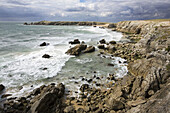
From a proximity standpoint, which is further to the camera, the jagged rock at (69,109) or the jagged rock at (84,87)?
the jagged rock at (84,87)

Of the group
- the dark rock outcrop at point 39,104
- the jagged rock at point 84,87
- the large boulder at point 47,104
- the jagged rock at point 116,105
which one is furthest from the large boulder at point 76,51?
the jagged rock at point 116,105

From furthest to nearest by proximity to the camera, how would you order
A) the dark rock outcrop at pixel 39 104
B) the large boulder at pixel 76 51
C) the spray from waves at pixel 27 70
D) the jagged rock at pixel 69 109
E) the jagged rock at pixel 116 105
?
A: the large boulder at pixel 76 51
the spray from waves at pixel 27 70
the jagged rock at pixel 69 109
the dark rock outcrop at pixel 39 104
the jagged rock at pixel 116 105

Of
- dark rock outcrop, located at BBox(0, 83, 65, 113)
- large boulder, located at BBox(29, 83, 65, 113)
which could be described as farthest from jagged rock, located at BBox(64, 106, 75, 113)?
large boulder, located at BBox(29, 83, 65, 113)

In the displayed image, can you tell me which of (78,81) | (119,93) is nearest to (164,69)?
(119,93)

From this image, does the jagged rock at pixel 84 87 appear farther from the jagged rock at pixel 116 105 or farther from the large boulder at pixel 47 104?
the jagged rock at pixel 116 105

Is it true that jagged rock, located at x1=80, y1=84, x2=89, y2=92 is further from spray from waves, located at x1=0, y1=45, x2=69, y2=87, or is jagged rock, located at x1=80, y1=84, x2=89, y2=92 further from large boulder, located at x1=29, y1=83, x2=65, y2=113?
spray from waves, located at x1=0, y1=45, x2=69, y2=87

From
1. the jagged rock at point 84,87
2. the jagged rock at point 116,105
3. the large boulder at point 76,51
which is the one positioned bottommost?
the jagged rock at point 84,87

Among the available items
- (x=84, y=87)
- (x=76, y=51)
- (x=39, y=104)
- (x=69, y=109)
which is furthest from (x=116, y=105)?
(x=76, y=51)

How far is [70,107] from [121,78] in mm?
9035

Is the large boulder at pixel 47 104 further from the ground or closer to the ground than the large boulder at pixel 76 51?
closer to the ground

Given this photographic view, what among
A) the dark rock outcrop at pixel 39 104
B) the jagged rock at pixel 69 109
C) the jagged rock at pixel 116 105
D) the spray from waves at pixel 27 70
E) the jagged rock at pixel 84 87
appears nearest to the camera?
the jagged rock at pixel 116 105

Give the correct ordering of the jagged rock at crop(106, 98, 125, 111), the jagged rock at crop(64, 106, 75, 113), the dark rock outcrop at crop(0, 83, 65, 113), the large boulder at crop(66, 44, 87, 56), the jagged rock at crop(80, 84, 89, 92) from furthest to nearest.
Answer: the large boulder at crop(66, 44, 87, 56) → the jagged rock at crop(80, 84, 89, 92) → the jagged rock at crop(64, 106, 75, 113) → the dark rock outcrop at crop(0, 83, 65, 113) → the jagged rock at crop(106, 98, 125, 111)

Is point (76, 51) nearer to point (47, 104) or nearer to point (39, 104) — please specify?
point (47, 104)

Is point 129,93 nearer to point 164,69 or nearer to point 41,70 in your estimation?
point 164,69
